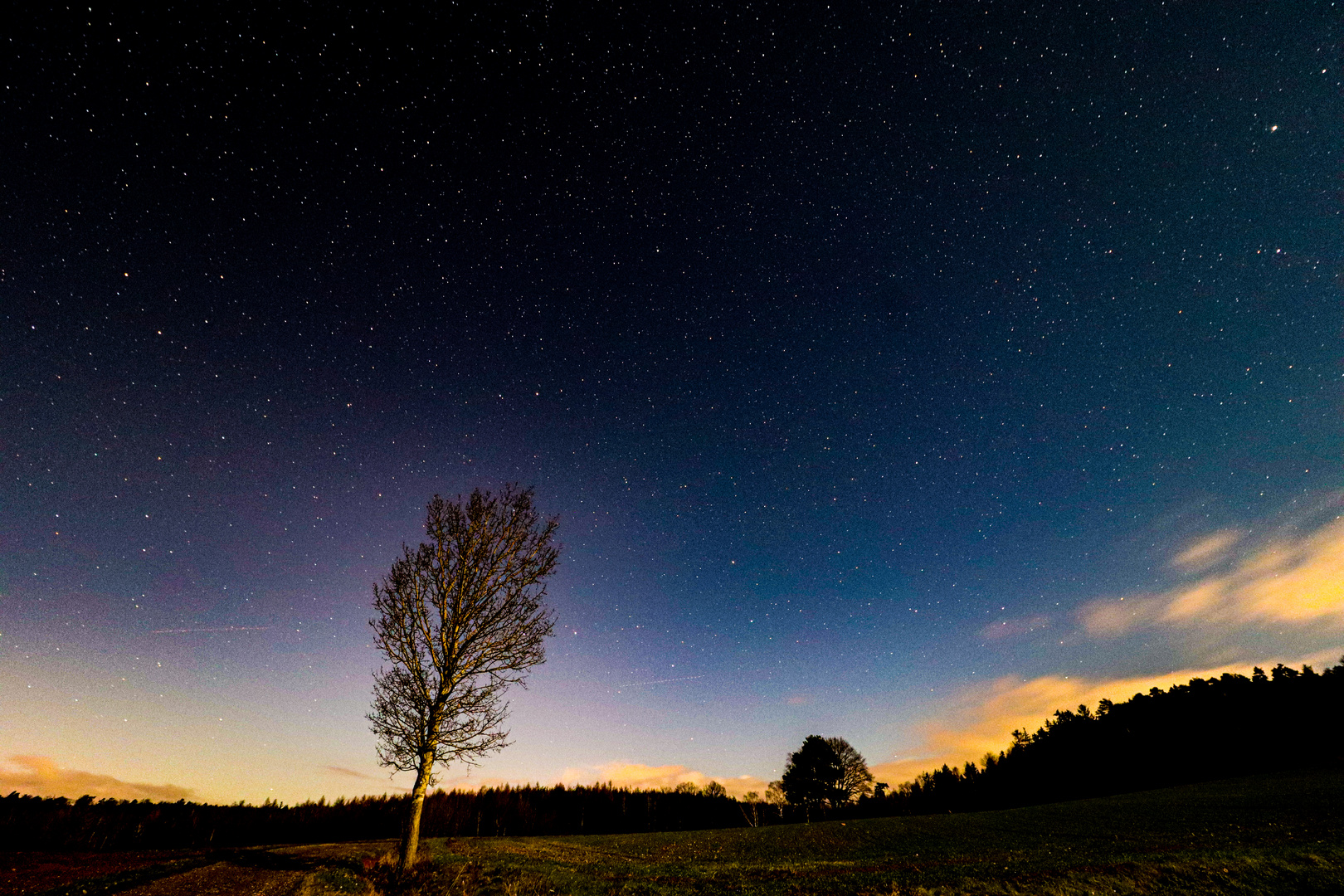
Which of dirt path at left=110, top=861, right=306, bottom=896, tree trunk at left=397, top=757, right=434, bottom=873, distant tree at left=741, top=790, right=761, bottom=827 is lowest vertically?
distant tree at left=741, top=790, right=761, bottom=827

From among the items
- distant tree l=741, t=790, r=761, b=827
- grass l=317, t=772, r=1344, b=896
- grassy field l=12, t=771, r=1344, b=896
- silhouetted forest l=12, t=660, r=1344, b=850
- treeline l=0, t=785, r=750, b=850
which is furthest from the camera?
distant tree l=741, t=790, r=761, b=827

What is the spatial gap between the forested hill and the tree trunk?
2805 inches

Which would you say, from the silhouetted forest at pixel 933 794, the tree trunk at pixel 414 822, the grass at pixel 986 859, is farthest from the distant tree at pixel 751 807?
the tree trunk at pixel 414 822

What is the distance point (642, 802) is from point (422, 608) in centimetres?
6629

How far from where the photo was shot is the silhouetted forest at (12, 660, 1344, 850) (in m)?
37.9

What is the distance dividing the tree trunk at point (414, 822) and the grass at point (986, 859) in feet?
2.27

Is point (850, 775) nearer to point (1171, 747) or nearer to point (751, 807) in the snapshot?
point (751, 807)

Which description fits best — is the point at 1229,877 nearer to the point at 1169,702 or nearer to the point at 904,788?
the point at 904,788

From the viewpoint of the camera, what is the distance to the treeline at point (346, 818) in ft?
108

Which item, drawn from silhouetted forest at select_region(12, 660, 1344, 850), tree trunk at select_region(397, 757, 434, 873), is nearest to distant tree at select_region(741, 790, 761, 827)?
silhouetted forest at select_region(12, 660, 1344, 850)

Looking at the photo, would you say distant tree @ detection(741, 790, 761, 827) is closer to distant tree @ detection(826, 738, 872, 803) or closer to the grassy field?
distant tree @ detection(826, 738, 872, 803)

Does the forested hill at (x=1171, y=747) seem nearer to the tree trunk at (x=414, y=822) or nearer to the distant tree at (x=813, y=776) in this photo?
the distant tree at (x=813, y=776)

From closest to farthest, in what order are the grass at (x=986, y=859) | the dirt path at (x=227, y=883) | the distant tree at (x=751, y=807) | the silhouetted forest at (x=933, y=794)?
1. the dirt path at (x=227, y=883)
2. the grass at (x=986, y=859)
3. the silhouetted forest at (x=933, y=794)
4. the distant tree at (x=751, y=807)

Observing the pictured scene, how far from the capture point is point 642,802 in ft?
230
